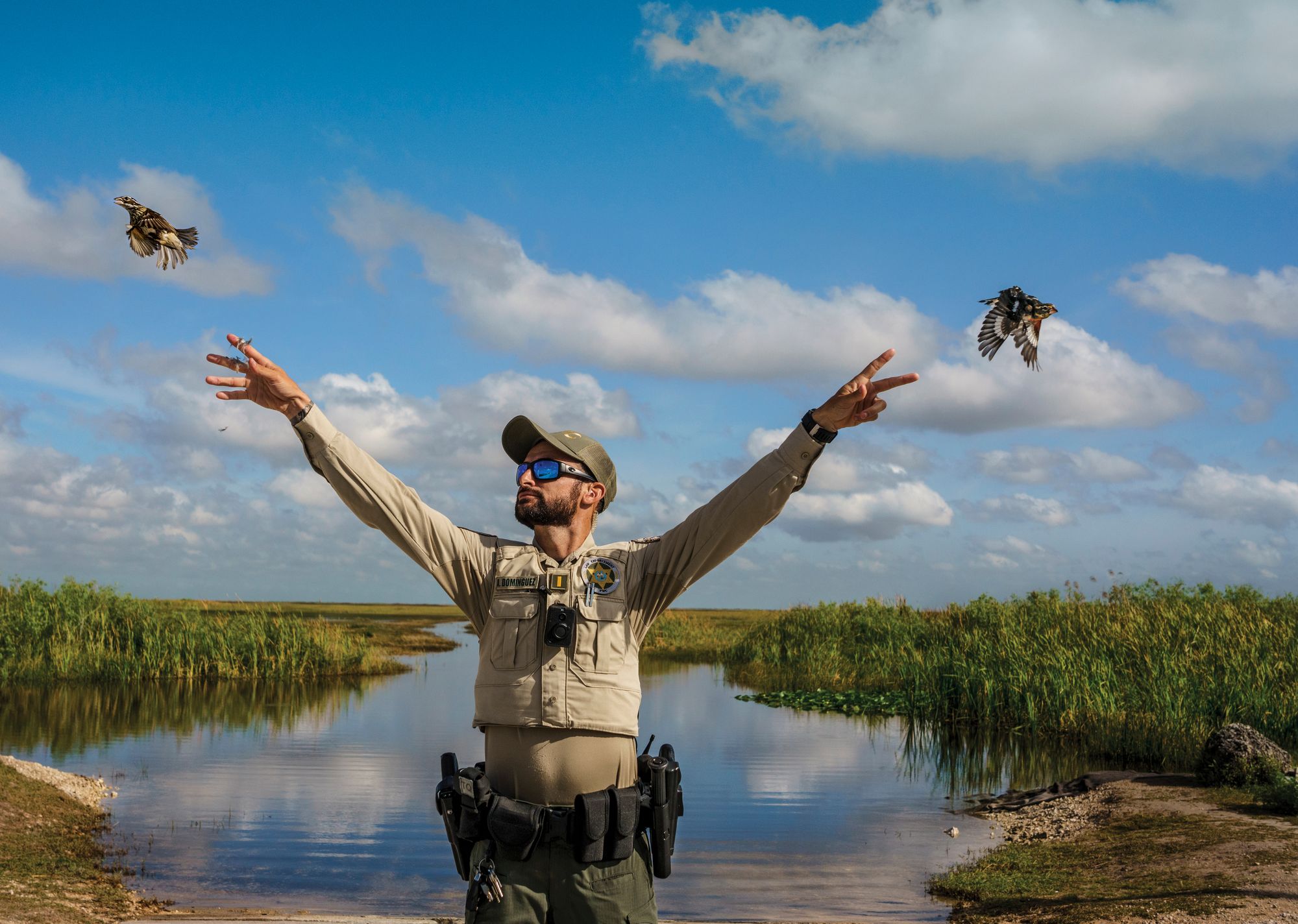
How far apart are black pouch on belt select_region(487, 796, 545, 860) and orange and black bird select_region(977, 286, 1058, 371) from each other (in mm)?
4143

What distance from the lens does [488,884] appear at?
11.8 ft

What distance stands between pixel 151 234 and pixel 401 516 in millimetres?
2695

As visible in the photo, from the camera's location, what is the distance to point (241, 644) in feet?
88.5

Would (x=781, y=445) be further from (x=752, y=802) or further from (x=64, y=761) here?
(x=64, y=761)

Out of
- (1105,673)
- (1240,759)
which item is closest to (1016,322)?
(1240,759)

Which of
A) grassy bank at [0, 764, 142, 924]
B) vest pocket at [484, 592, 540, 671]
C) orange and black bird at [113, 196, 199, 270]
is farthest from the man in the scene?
grassy bank at [0, 764, 142, 924]

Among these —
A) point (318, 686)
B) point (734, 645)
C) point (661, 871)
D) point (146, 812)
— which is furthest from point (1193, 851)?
point (734, 645)

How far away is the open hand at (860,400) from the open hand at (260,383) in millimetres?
1880

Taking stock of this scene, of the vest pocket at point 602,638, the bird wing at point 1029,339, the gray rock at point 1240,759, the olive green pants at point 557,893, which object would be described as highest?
the bird wing at point 1029,339

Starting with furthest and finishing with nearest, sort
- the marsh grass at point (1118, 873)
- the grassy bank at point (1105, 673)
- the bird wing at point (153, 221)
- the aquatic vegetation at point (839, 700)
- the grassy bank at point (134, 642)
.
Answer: the grassy bank at point (134, 642)
the aquatic vegetation at point (839, 700)
the grassy bank at point (1105, 673)
the marsh grass at point (1118, 873)
the bird wing at point (153, 221)

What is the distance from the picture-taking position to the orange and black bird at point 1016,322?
6.52 metres

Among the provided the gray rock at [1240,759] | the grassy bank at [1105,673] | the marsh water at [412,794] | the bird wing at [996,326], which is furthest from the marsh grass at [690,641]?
the bird wing at [996,326]

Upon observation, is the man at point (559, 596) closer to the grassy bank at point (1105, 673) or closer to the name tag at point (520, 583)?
the name tag at point (520, 583)

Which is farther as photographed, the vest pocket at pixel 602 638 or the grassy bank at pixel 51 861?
the grassy bank at pixel 51 861
